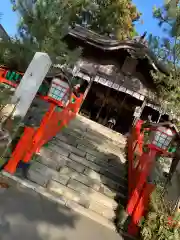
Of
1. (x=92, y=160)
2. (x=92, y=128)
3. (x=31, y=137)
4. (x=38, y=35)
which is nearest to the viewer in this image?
(x=31, y=137)

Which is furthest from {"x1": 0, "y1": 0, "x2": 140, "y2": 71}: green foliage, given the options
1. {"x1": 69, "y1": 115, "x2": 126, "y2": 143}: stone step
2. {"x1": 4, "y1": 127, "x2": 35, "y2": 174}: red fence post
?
{"x1": 69, "y1": 115, "x2": 126, "y2": 143}: stone step

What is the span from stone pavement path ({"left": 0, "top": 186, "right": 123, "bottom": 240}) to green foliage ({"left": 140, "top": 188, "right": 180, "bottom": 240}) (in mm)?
640

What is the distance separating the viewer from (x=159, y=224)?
21.2 ft

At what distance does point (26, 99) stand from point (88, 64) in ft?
34.8

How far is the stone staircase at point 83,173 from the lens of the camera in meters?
7.45

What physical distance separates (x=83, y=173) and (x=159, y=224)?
299 centimetres

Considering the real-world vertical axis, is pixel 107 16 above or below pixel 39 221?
above

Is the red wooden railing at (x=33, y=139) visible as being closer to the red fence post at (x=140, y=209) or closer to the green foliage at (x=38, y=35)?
the green foliage at (x=38, y=35)

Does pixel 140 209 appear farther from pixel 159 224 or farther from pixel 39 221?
pixel 39 221

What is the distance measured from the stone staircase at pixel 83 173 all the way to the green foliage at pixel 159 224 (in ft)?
2.73

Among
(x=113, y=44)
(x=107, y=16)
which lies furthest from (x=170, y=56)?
(x=107, y=16)

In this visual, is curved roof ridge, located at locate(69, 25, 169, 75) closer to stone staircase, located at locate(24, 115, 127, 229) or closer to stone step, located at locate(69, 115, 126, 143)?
stone step, located at locate(69, 115, 126, 143)

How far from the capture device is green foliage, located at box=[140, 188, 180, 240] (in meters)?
6.34

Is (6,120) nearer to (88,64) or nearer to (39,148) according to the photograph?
(39,148)
